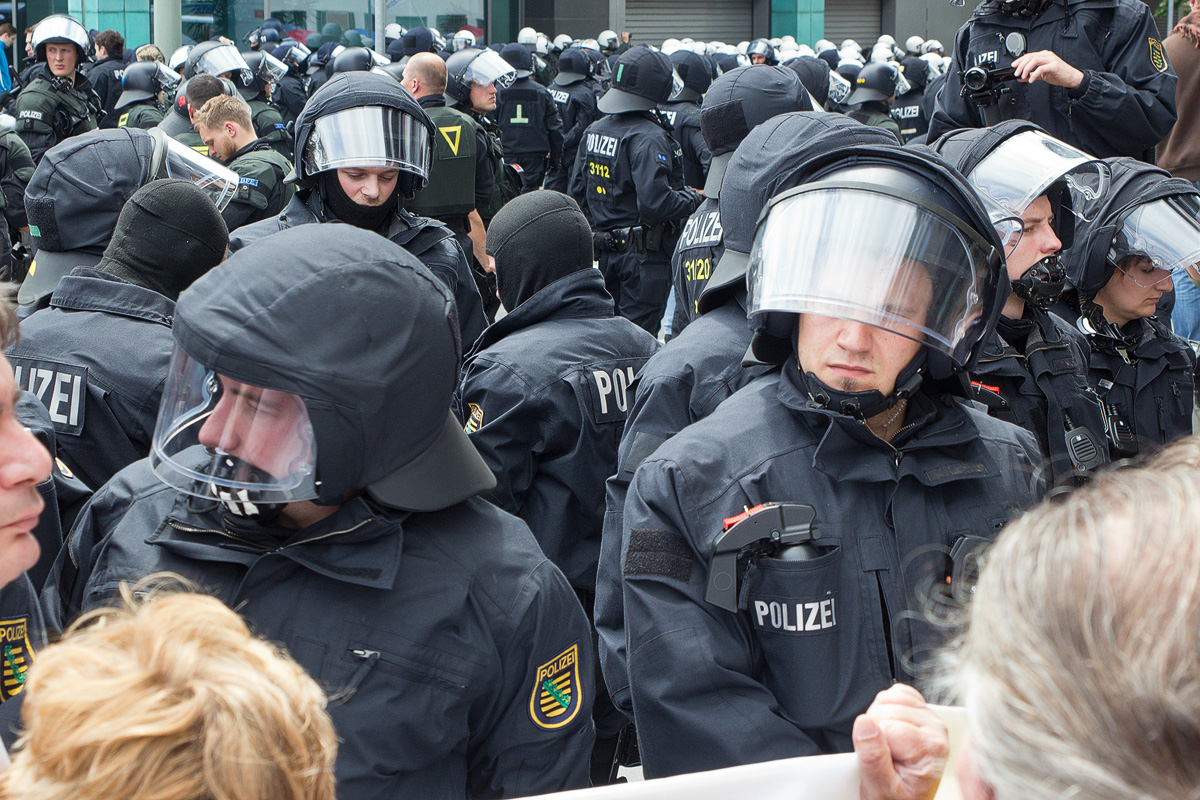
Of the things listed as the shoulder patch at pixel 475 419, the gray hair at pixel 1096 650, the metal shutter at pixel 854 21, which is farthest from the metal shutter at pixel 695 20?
the gray hair at pixel 1096 650

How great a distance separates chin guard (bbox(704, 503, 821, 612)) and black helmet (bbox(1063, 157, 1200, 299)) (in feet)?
7.68

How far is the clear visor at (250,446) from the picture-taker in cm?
174

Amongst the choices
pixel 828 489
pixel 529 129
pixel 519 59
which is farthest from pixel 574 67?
pixel 828 489

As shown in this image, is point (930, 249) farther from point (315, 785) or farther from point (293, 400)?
point (315, 785)

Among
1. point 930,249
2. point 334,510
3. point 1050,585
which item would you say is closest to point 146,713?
point 1050,585

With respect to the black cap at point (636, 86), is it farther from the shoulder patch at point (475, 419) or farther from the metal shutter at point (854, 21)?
the metal shutter at point (854, 21)

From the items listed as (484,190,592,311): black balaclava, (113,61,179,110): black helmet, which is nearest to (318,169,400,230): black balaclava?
(484,190,592,311): black balaclava

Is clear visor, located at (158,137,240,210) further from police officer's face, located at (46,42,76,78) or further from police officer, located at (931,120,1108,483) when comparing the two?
police officer's face, located at (46,42,76,78)

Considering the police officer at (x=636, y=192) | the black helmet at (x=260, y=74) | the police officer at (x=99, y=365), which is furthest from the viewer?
the black helmet at (x=260, y=74)

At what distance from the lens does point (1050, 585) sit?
913mm

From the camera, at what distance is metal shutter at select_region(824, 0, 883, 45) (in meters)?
29.9

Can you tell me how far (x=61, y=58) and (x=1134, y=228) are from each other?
941cm

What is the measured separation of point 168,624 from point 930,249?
59.4 inches

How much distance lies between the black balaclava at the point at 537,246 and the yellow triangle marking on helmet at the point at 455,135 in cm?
402
